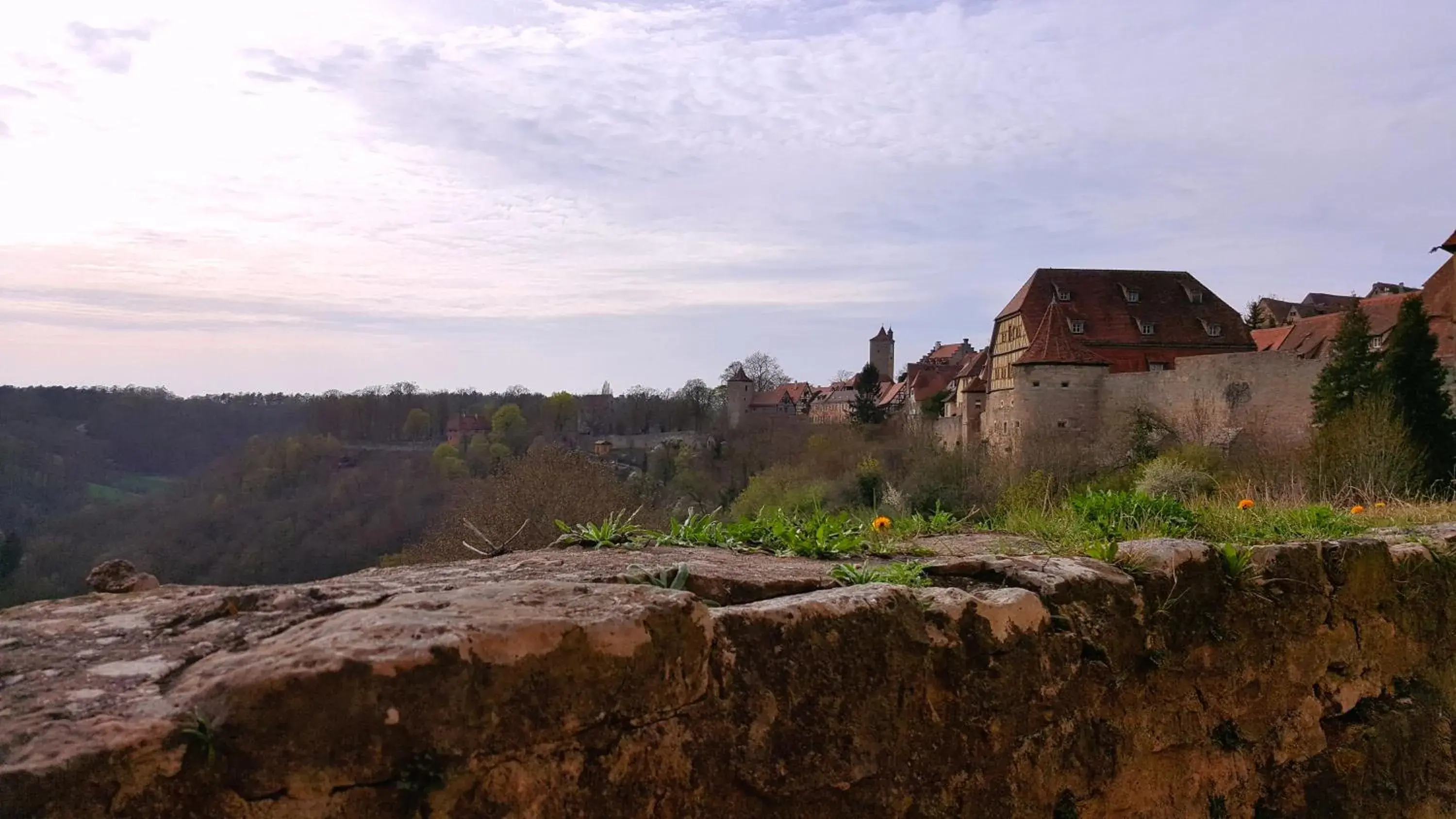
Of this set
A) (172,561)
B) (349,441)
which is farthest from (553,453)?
(349,441)

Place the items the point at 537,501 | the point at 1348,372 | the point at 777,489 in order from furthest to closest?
1. the point at 777,489
2. the point at 1348,372
3. the point at 537,501

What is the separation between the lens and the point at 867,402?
51625 mm

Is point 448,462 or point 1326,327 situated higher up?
point 1326,327

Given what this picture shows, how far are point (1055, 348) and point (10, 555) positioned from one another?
40307mm

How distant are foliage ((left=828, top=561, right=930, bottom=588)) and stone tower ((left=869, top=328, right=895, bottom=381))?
3298 inches

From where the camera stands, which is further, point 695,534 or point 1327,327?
point 1327,327

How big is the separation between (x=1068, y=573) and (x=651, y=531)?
148 cm

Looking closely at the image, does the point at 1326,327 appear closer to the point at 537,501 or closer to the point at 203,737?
the point at 537,501

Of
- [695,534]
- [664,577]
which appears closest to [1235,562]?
[695,534]

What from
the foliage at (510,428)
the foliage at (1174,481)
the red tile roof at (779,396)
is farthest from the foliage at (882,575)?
the red tile roof at (779,396)

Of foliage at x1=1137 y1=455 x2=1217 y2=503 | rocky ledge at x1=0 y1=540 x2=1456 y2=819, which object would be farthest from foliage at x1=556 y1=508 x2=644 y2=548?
foliage at x1=1137 y1=455 x2=1217 y2=503

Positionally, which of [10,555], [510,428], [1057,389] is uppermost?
[1057,389]

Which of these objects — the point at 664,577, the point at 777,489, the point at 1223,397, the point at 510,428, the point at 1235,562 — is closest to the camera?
the point at 664,577

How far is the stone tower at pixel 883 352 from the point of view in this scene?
86.0 meters
